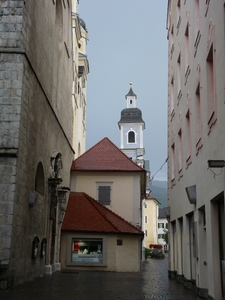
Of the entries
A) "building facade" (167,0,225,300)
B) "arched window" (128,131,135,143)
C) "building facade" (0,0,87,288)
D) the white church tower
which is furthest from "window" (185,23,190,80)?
"arched window" (128,131,135,143)

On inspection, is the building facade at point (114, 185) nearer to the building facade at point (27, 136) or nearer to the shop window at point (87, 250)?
the shop window at point (87, 250)

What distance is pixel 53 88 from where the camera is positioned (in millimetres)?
21547

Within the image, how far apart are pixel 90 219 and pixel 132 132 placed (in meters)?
51.7

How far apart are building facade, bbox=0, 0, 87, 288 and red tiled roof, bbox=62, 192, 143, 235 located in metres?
3.12

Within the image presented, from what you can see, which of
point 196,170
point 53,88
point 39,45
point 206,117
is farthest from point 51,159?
point 206,117

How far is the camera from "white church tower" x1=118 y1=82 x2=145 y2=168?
75312 millimetres

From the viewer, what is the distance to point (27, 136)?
615 inches

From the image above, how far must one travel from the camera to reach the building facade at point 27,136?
13979 millimetres

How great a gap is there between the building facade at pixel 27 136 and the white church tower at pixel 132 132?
52.1m

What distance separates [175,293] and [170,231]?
734cm

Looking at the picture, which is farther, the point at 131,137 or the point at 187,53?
the point at 131,137

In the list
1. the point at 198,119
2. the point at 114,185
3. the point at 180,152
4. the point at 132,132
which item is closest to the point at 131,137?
the point at 132,132

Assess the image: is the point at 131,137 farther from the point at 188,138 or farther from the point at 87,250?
the point at 188,138

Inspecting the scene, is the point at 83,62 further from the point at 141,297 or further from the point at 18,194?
the point at 141,297
